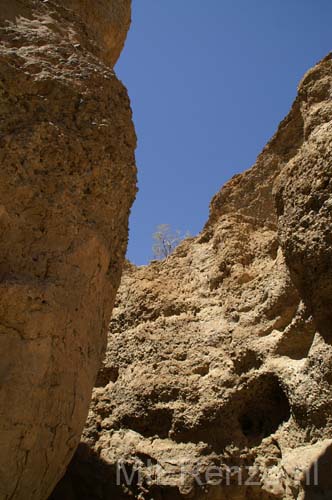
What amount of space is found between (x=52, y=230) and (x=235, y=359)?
2.11 meters

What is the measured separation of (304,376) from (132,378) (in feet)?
5.53

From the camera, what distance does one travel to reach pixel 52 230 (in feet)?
12.0

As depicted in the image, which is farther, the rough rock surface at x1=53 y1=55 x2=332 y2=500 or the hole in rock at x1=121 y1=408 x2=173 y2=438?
the hole in rock at x1=121 y1=408 x2=173 y2=438

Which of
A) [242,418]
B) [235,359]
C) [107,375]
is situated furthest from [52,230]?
[107,375]

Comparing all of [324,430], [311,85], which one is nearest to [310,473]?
[324,430]

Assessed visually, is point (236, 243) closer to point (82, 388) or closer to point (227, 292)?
point (227, 292)

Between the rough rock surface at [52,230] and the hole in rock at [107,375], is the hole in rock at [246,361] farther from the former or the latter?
the rough rock surface at [52,230]

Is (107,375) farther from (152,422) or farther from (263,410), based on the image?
(263,410)

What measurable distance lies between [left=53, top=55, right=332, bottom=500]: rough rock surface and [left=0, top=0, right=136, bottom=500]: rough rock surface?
1230 mm

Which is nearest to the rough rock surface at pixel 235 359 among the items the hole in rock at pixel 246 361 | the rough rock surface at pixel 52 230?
the hole in rock at pixel 246 361

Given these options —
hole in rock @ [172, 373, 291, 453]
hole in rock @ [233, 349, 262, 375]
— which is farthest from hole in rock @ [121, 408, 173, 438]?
hole in rock @ [233, 349, 262, 375]

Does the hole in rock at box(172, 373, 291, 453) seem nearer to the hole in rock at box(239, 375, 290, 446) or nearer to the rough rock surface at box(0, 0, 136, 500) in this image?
the hole in rock at box(239, 375, 290, 446)

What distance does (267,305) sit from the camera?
16.9ft

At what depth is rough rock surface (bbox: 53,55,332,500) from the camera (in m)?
4.05
